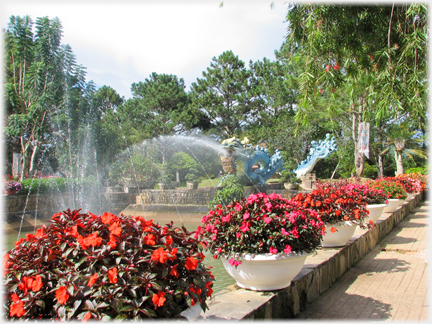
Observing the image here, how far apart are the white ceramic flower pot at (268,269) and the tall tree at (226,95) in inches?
973

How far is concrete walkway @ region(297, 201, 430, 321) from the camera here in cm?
291

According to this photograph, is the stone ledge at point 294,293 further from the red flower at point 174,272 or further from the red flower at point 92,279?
the red flower at point 92,279

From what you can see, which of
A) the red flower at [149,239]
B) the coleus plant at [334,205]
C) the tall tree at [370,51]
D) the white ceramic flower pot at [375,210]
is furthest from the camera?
the white ceramic flower pot at [375,210]

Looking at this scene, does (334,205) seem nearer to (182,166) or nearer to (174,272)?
(174,272)

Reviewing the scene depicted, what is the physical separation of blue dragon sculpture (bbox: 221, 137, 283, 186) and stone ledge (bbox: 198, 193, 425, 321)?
8216 mm

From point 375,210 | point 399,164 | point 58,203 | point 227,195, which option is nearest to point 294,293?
point 375,210

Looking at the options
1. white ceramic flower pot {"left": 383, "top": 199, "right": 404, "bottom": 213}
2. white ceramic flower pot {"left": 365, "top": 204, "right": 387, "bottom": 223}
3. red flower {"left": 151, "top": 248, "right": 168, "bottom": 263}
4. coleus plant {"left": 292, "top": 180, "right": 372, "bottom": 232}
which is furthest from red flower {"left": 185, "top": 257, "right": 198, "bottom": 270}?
white ceramic flower pot {"left": 383, "top": 199, "right": 404, "bottom": 213}

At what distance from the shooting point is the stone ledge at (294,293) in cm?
215

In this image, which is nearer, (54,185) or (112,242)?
(112,242)

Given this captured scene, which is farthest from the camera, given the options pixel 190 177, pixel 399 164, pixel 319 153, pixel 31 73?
pixel 190 177

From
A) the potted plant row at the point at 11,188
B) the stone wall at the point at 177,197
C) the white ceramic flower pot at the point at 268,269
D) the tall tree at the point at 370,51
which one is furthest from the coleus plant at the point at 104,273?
the potted plant row at the point at 11,188

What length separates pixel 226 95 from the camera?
28.1 metres

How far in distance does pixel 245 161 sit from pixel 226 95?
1573cm

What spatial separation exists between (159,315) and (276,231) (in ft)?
4.17
